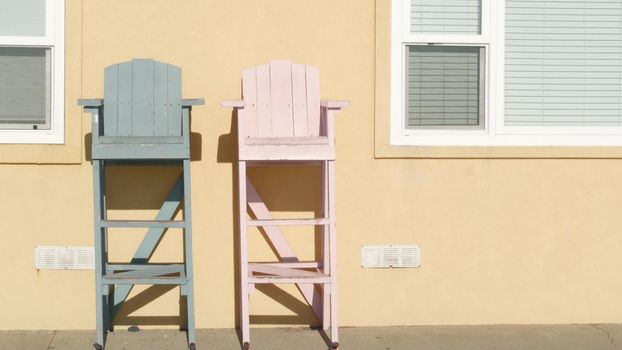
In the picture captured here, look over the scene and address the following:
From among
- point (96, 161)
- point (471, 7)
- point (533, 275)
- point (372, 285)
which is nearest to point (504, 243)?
point (533, 275)

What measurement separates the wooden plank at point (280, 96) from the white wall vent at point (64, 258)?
1415 mm

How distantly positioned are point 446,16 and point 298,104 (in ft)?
3.93

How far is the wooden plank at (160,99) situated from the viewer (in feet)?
20.5

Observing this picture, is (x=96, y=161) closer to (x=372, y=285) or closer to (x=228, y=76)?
(x=228, y=76)

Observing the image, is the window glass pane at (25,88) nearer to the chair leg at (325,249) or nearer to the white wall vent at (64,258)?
the white wall vent at (64,258)

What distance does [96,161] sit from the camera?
6.07 m

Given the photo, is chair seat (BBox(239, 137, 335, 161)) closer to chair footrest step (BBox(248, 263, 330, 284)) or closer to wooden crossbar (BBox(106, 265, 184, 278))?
chair footrest step (BBox(248, 263, 330, 284))

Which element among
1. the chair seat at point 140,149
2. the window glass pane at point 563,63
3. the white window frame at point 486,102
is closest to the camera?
the chair seat at point 140,149

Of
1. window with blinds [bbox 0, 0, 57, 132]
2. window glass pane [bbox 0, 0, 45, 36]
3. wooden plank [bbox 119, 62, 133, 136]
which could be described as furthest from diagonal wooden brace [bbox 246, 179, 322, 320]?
window glass pane [bbox 0, 0, 45, 36]

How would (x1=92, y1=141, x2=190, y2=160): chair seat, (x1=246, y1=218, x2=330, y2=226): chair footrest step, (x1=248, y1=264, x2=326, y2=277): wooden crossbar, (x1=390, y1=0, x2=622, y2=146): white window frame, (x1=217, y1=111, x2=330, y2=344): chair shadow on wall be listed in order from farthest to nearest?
(x1=390, y1=0, x2=622, y2=146): white window frame
(x1=217, y1=111, x2=330, y2=344): chair shadow on wall
(x1=248, y1=264, x2=326, y2=277): wooden crossbar
(x1=246, y1=218, x2=330, y2=226): chair footrest step
(x1=92, y1=141, x2=190, y2=160): chair seat

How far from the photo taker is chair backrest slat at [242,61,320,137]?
6355mm

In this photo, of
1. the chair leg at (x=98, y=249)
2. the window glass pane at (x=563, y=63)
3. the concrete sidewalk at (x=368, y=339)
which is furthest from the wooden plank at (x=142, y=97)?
the window glass pane at (x=563, y=63)

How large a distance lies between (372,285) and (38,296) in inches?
83.2

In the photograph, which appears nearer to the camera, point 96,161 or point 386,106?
point 96,161
